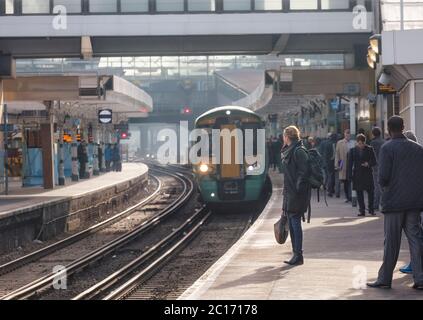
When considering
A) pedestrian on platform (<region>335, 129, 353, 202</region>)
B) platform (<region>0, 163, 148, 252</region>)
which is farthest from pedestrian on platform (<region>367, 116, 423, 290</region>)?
pedestrian on platform (<region>335, 129, 353, 202</region>)

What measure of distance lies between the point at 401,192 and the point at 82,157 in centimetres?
3550

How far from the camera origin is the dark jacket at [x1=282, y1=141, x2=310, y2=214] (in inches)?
528

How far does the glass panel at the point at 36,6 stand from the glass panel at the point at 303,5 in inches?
282

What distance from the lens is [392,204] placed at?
10.7 metres

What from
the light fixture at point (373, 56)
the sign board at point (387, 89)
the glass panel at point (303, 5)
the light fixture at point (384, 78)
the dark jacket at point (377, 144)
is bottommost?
the dark jacket at point (377, 144)

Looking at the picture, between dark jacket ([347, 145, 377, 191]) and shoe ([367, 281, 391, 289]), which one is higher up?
dark jacket ([347, 145, 377, 191])

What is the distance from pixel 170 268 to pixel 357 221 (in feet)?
12.9

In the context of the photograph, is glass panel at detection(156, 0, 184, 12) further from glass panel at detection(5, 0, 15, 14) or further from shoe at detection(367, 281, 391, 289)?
shoe at detection(367, 281, 391, 289)

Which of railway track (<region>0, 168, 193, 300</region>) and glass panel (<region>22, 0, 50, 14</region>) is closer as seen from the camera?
railway track (<region>0, 168, 193, 300</region>)

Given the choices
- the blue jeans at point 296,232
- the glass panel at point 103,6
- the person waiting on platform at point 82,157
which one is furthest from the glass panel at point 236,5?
the blue jeans at point 296,232

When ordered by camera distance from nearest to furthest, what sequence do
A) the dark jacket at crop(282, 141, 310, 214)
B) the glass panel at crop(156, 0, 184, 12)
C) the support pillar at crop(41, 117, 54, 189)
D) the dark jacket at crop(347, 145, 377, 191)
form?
the dark jacket at crop(282, 141, 310, 214) → the dark jacket at crop(347, 145, 377, 191) → the glass panel at crop(156, 0, 184, 12) → the support pillar at crop(41, 117, 54, 189)

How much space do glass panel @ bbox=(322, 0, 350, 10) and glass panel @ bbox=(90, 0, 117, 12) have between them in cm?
616

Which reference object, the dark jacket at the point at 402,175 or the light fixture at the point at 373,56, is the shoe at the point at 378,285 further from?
the light fixture at the point at 373,56

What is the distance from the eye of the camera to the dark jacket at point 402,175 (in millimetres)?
10672
